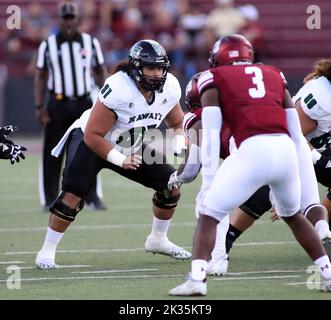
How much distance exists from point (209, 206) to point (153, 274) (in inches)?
46.4

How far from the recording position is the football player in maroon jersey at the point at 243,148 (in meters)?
5.23

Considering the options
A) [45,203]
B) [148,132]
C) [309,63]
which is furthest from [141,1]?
[148,132]

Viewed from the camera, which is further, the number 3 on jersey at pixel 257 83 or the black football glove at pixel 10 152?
the black football glove at pixel 10 152

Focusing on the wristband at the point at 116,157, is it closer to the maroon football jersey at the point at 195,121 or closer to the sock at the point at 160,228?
the maroon football jersey at the point at 195,121

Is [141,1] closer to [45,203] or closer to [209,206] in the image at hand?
[45,203]

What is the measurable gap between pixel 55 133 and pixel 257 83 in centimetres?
475

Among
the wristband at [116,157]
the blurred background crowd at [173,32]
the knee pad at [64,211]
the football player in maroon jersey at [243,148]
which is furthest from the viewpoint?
the blurred background crowd at [173,32]

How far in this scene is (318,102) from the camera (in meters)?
6.50

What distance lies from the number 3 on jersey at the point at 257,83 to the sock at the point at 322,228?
99 centimetres

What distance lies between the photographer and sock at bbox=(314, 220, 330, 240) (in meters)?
5.91

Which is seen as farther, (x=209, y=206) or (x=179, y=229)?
(x=179, y=229)

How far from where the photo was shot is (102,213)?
962 centimetres

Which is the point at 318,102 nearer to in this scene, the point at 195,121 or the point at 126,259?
the point at 195,121

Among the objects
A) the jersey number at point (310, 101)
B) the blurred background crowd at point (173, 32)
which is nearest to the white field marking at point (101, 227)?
the jersey number at point (310, 101)
